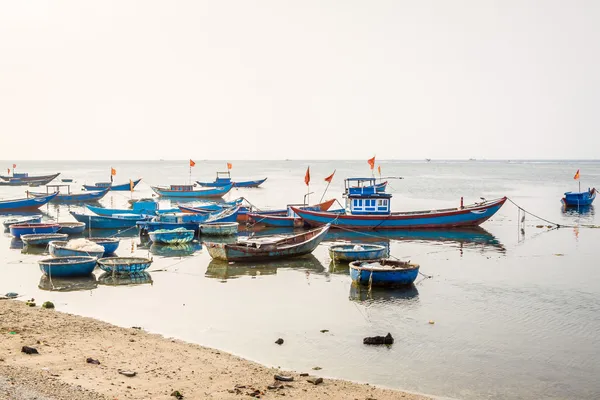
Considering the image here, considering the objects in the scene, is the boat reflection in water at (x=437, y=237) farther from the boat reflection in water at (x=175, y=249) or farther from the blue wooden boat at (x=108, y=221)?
the blue wooden boat at (x=108, y=221)

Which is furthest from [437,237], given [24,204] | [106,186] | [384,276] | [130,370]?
[106,186]

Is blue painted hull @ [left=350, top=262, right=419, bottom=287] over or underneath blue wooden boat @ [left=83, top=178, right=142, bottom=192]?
underneath

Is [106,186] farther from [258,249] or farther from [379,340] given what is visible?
[379,340]

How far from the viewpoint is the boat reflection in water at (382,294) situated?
16672 mm

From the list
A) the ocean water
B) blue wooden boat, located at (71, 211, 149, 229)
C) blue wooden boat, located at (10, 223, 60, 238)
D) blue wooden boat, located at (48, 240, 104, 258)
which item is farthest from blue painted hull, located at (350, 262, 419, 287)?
blue wooden boat, located at (71, 211, 149, 229)

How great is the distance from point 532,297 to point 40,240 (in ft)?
68.1

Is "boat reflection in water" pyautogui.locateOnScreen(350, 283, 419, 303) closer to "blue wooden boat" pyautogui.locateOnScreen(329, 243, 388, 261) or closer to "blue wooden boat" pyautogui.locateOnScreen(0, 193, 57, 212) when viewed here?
Answer: "blue wooden boat" pyautogui.locateOnScreen(329, 243, 388, 261)

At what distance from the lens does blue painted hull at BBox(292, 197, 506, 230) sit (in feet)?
110

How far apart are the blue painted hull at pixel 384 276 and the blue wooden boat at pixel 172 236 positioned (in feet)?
40.4

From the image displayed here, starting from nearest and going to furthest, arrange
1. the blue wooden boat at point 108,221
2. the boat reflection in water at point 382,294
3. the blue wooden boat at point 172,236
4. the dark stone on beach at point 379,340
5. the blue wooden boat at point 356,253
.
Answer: the dark stone on beach at point 379,340 < the boat reflection in water at point 382,294 < the blue wooden boat at point 356,253 < the blue wooden boat at point 172,236 < the blue wooden boat at point 108,221

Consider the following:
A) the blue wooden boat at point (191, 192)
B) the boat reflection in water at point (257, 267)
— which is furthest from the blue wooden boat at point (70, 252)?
the blue wooden boat at point (191, 192)

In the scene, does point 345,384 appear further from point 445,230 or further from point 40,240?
point 445,230

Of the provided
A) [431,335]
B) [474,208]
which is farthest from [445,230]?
[431,335]

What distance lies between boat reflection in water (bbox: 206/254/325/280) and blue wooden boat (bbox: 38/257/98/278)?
396 centimetres
